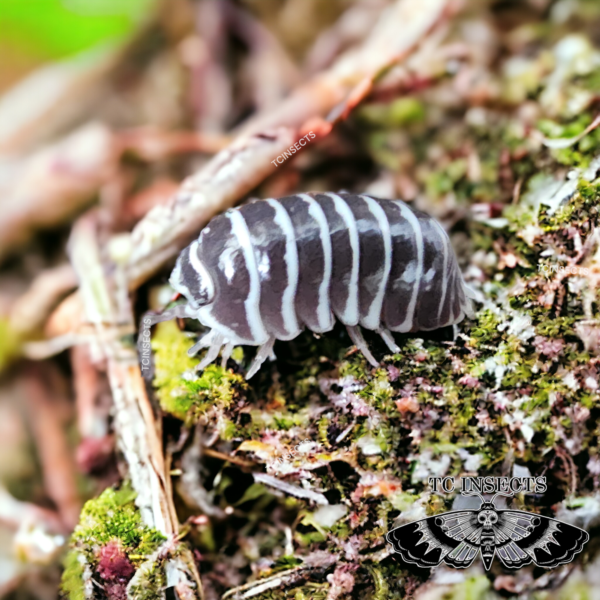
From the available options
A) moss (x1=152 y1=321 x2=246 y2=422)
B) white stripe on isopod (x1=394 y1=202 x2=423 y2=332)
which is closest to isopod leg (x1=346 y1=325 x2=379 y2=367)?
white stripe on isopod (x1=394 y1=202 x2=423 y2=332)

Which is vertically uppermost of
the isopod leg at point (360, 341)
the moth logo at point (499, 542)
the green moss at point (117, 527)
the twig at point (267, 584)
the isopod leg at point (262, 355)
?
the isopod leg at point (262, 355)

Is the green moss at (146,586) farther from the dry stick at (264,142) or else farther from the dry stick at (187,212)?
the dry stick at (264,142)

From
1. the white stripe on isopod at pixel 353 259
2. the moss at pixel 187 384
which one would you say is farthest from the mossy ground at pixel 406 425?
the white stripe on isopod at pixel 353 259

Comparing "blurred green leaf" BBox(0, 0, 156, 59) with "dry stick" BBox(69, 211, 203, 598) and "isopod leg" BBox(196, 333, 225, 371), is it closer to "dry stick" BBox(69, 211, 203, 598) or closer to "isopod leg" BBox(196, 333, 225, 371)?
"dry stick" BBox(69, 211, 203, 598)

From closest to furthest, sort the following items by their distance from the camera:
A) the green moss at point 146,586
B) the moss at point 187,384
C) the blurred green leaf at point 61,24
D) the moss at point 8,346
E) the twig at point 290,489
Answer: the green moss at point 146,586 → the twig at point 290,489 → the moss at point 187,384 → the moss at point 8,346 → the blurred green leaf at point 61,24

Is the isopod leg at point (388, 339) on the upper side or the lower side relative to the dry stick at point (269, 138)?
lower

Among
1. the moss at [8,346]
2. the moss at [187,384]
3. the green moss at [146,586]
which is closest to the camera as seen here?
the green moss at [146,586]

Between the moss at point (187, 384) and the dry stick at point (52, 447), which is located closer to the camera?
the moss at point (187, 384)

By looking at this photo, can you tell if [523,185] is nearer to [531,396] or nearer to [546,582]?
[531,396]
